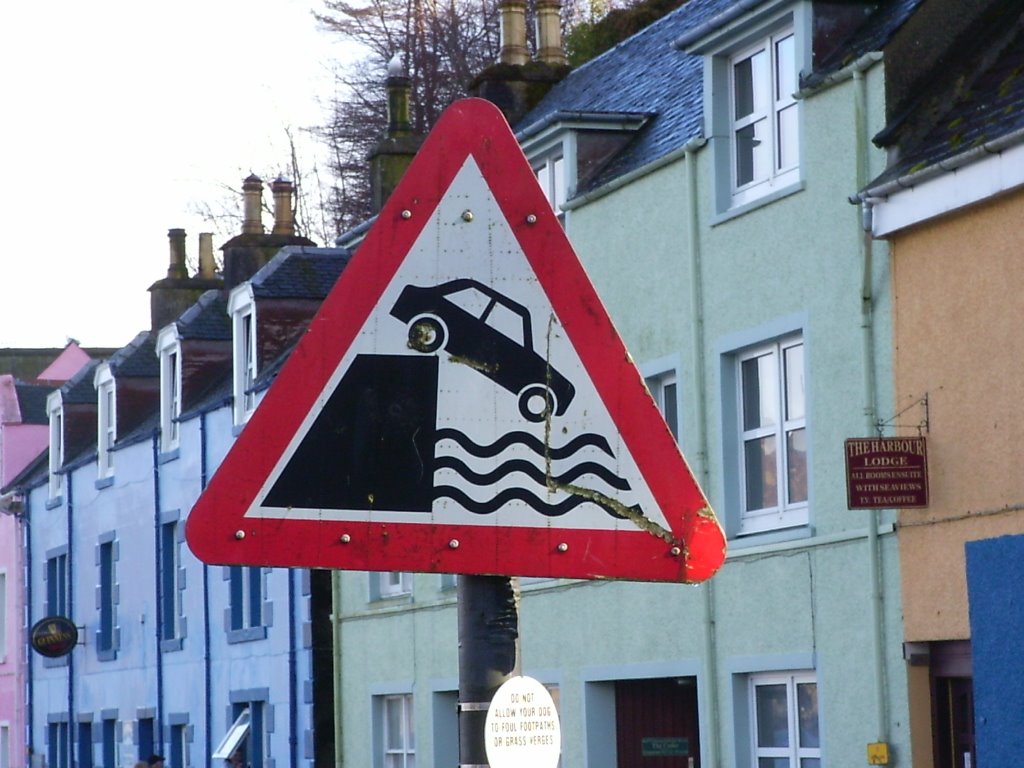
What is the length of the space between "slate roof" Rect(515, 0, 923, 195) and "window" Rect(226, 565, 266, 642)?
28.3ft

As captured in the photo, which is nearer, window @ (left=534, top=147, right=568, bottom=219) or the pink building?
window @ (left=534, top=147, right=568, bottom=219)

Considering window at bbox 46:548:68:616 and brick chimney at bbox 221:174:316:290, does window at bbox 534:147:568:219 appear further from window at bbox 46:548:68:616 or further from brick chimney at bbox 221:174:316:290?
window at bbox 46:548:68:616

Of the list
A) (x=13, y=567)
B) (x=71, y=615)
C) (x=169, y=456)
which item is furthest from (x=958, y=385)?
(x=13, y=567)

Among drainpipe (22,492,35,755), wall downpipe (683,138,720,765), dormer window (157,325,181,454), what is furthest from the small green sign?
drainpipe (22,492,35,755)

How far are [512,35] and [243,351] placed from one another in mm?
6728

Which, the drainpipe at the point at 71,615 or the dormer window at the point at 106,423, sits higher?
the dormer window at the point at 106,423

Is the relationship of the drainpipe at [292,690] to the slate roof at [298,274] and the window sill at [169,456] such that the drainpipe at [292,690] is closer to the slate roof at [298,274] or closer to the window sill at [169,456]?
the slate roof at [298,274]

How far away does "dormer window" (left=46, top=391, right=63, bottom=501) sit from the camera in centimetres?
3906

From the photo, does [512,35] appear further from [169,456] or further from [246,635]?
[169,456]

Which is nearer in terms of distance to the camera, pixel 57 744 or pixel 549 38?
pixel 549 38

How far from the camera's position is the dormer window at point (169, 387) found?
32375 mm

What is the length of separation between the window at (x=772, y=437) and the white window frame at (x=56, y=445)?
2481 centimetres

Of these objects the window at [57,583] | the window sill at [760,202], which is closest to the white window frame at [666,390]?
the window sill at [760,202]

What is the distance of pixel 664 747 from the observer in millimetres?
18594
